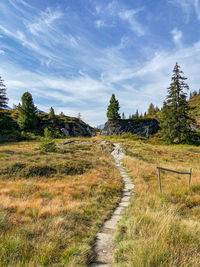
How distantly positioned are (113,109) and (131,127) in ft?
33.5

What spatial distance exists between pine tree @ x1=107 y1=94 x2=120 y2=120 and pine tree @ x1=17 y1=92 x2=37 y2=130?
28480mm

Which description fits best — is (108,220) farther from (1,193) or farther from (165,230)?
(1,193)

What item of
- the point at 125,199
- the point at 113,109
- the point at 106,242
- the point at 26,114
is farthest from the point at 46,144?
the point at 113,109

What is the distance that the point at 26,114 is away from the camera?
40.7 m

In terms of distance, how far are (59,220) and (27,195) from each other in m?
4.00

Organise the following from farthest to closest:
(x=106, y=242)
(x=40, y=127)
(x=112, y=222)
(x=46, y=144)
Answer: (x=40, y=127) → (x=46, y=144) → (x=112, y=222) → (x=106, y=242)

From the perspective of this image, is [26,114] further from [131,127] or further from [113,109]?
[131,127]

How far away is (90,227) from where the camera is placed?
15.6ft

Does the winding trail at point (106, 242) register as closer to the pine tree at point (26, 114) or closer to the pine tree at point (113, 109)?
the pine tree at point (26, 114)

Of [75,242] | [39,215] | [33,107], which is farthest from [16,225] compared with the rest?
[33,107]

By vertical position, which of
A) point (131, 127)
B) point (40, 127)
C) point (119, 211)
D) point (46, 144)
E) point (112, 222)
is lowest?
point (119, 211)

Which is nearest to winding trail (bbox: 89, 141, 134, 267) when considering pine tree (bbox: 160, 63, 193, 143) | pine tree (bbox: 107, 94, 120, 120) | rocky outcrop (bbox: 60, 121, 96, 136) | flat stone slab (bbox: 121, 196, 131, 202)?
flat stone slab (bbox: 121, 196, 131, 202)

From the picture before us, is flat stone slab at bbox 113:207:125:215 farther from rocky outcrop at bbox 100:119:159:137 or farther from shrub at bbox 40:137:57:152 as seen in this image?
rocky outcrop at bbox 100:119:159:137

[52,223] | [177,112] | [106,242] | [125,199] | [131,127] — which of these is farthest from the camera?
[131,127]
